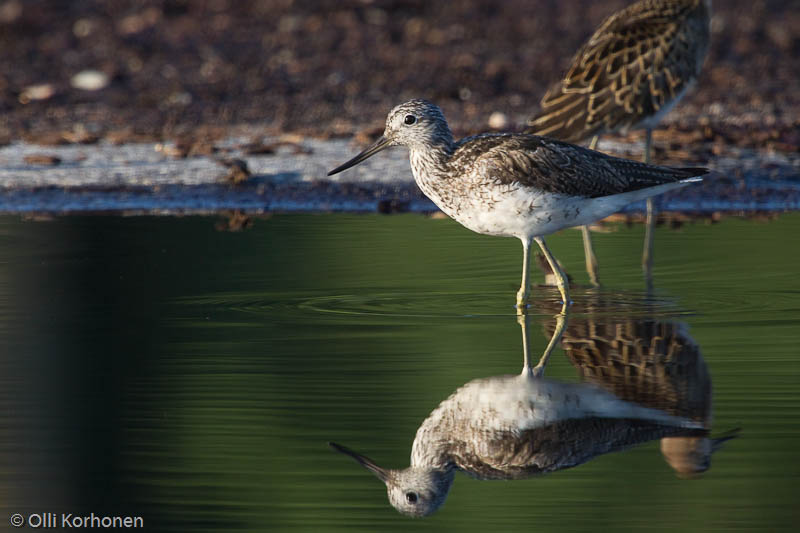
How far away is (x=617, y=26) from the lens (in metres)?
13.0

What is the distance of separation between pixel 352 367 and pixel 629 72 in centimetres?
571

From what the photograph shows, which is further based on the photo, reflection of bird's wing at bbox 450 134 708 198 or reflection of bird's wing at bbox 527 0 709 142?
reflection of bird's wing at bbox 527 0 709 142

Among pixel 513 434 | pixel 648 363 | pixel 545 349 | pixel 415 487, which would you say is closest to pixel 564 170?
pixel 545 349

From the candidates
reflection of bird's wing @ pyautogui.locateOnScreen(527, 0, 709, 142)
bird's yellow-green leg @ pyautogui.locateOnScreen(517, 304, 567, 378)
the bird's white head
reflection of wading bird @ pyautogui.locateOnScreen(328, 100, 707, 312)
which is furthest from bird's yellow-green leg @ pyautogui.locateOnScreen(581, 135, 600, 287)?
the bird's white head

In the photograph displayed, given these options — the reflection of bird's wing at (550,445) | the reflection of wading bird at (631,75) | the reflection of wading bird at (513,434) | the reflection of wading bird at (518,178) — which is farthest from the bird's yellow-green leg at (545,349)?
the reflection of wading bird at (631,75)

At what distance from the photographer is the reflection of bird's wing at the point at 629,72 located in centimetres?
1218

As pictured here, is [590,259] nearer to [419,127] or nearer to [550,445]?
[419,127]

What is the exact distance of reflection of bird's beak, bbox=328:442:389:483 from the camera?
19.7ft

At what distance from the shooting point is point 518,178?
912 centimetres

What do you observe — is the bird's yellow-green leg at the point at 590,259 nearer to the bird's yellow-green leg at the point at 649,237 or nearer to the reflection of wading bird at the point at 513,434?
the bird's yellow-green leg at the point at 649,237

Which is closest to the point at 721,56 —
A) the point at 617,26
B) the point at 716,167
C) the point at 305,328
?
the point at 716,167

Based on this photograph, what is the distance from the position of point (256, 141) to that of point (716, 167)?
4824mm

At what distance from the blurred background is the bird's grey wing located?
5.66 meters

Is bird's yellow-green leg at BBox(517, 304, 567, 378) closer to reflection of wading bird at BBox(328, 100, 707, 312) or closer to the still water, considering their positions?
the still water
